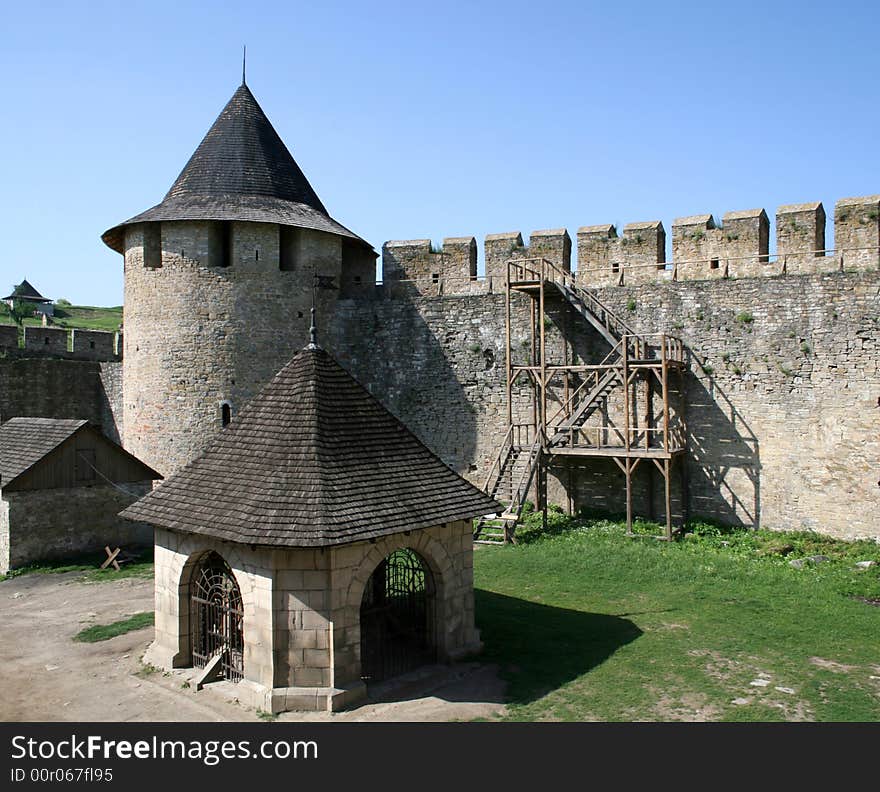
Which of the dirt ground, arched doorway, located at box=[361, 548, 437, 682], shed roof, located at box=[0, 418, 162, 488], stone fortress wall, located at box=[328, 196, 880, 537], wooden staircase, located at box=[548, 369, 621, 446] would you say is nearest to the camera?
the dirt ground

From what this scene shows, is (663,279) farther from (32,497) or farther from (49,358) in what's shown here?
(49,358)

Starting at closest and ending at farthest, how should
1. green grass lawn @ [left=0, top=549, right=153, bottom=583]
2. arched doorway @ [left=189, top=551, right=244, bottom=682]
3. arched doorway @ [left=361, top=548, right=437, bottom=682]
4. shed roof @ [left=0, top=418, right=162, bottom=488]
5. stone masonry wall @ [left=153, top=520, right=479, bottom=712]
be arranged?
stone masonry wall @ [left=153, top=520, right=479, bottom=712], arched doorway @ [left=189, top=551, right=244, bottom=682], arched doorway @ [left=361, top=548, right=437, bottom=682], green grass lawn @ [left=0, top=549, right=153, bottom=583], shed roof @ [left=0, top=418, right=162, bottom=488]

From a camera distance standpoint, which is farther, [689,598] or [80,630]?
[689,598]

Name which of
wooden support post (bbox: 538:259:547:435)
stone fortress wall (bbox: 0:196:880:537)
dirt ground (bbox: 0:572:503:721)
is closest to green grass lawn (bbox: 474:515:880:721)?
dirt ground (bbox: 0:572:503:721)

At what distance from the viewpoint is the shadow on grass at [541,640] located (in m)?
8.75

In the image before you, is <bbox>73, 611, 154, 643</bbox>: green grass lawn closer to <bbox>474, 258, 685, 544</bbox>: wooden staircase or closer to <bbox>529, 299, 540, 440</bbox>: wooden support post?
<bbox>474, 258, 685, 544</bbox>: wooden staircase

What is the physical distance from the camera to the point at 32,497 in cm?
1516

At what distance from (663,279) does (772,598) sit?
792cm

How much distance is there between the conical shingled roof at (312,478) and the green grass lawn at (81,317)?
121 feet

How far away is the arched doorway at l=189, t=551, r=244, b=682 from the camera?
348 inches

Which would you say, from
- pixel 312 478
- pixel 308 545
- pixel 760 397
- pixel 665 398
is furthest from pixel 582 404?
pixel 308 545

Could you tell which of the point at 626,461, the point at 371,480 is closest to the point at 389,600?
the point at 371,480

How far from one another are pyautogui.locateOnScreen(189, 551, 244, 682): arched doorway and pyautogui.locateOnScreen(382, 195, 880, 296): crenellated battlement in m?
11.8

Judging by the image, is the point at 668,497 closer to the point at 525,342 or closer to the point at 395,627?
the point at 525,342
